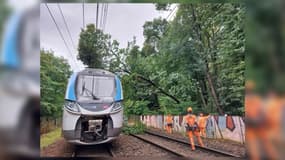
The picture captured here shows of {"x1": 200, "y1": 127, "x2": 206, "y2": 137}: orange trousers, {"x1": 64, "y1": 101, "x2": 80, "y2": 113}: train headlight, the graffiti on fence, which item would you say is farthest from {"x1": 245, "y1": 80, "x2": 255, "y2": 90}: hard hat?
{"x1": 64, "y1": 101, "x2": 80, "y2": 113}: train headlight

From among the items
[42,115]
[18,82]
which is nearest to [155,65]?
[42,115]

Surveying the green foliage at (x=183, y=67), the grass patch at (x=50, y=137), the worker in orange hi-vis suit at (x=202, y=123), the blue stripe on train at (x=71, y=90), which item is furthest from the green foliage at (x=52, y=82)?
the worker in orange hi-vis suit at (x=202, y=123)

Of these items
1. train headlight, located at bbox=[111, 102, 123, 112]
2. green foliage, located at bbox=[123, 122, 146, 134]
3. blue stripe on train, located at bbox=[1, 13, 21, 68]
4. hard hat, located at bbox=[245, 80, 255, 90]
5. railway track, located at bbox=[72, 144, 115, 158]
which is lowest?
railway track, located at bbox=[72, 144, 115, 158]

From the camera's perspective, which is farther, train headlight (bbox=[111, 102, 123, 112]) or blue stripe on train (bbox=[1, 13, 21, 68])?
train headlight (bbox=[111, 102, 123, 112])

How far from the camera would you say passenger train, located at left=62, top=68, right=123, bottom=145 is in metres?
3.08

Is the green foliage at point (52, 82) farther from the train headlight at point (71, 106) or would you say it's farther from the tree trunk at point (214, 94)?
the tree trunk at point (214, 94)

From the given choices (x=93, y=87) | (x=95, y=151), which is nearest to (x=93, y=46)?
(x=93, y=87)

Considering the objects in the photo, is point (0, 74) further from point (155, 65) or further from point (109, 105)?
point (155, 65)

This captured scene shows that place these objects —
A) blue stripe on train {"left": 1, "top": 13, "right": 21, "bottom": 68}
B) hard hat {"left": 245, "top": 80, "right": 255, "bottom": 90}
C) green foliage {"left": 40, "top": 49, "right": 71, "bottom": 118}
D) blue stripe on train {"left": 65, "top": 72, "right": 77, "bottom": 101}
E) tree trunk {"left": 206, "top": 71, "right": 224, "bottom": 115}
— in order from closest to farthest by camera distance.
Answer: blue stripe on train {"left": 1, "top": 13, "right": 21, "bottom": 68} < hard hat {"left": 245, "top": 80, "right": 255, "bottom": 90} < green foliage {"left": 40, "top": 49, "right": 71, "bottom": 118} < blue stripe on train {"left": 65, "top": 72, "right": 77, "bottom": 101} < tree trunk {"left": 206, "top": 71, "right": 224, "bottom": 115}

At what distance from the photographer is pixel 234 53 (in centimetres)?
311

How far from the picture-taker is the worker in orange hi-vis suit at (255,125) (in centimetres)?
256

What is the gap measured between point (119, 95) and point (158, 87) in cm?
34

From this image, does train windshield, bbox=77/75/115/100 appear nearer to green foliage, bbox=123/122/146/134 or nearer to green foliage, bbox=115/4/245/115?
green foliage, bbox=115/4/245/115

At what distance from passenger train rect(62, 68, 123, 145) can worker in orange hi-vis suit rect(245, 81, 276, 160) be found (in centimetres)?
104
